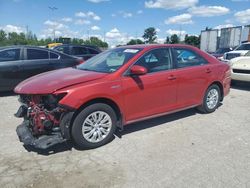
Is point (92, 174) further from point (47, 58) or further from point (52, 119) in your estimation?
point (47, 58)

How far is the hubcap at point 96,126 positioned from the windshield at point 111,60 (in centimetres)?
81

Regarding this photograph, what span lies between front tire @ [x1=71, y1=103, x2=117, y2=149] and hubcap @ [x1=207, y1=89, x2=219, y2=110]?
2608 millimetres

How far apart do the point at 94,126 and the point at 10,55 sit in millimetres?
4750

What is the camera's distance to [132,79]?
406cm

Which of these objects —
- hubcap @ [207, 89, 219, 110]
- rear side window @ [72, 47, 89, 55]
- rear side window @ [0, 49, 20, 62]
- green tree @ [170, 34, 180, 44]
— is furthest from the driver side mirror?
green tree @ [170, 34, 180, 44]

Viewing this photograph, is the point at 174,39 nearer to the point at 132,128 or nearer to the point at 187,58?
the point at 187,58

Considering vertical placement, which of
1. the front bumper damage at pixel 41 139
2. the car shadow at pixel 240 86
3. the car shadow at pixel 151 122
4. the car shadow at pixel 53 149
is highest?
the car shadow at pixel 240 86

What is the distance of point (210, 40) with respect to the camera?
31781 millimetres

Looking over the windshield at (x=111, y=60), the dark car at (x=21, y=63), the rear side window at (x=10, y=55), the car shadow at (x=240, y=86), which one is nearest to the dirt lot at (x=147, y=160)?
the windshield at (x=111, y=60)

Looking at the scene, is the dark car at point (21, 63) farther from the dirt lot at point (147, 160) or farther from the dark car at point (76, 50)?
the dark car at point (76, 50)

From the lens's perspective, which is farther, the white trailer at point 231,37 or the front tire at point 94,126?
the white trailer at point 231,37

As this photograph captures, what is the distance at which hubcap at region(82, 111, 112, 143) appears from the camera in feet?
12.2

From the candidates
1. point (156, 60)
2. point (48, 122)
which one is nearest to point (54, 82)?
point (48, 122)

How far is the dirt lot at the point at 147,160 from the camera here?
2.96 meters
